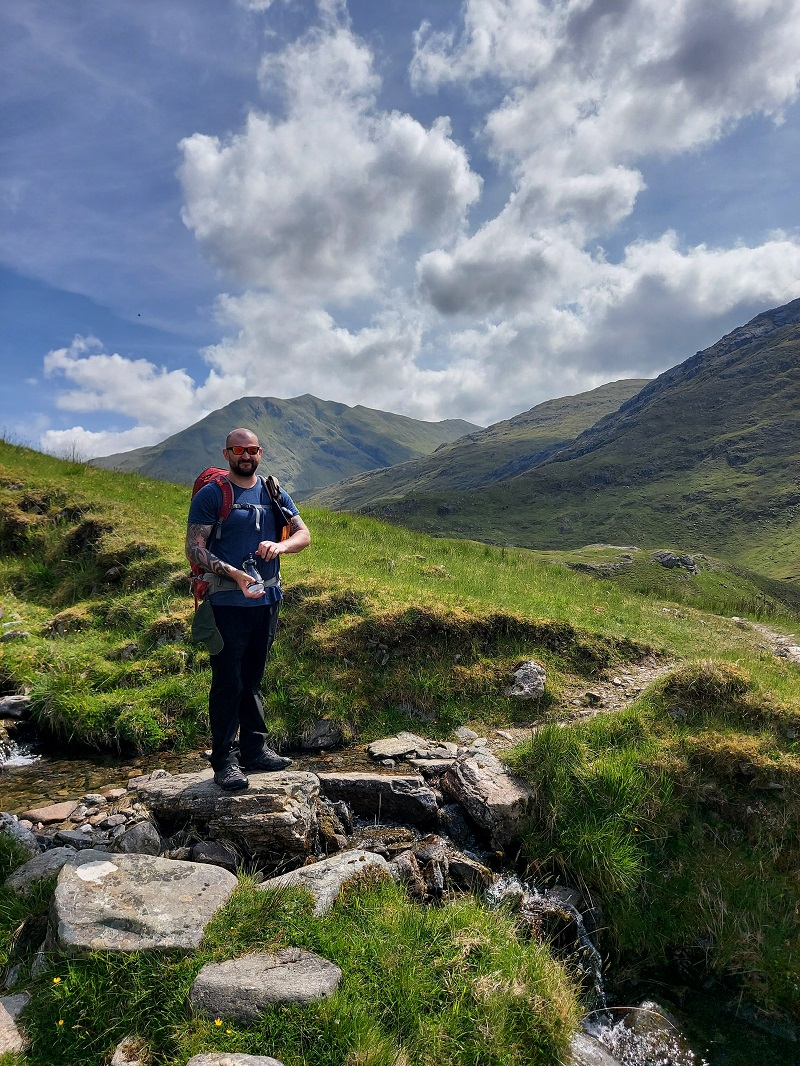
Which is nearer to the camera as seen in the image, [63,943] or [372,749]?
[63,943]

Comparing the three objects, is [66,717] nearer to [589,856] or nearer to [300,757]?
[300,757]

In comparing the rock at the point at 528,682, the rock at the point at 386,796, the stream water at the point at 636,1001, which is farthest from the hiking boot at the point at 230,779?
the rock at the point at 528,682

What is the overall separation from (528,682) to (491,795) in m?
3.72

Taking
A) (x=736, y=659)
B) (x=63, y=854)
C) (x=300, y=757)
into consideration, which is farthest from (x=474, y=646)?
(x=63, y=854)

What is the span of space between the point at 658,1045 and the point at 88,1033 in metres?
6.03

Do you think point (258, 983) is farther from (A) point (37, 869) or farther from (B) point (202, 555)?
(B) point (202, 555)

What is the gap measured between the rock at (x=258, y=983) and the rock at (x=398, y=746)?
15.2 ft

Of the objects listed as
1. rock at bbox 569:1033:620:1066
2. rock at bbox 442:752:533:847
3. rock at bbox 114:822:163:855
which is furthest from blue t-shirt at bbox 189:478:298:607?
rock at bbox 569:1033:620:1066

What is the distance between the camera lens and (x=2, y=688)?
11367mm

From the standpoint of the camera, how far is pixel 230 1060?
14.0 feet

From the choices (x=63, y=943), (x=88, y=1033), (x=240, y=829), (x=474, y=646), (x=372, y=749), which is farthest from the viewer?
(x=474, y=646)

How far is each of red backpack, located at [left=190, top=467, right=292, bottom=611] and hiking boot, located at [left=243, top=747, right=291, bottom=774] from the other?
113 inches

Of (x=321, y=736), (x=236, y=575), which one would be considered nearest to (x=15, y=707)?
(x=321, y=736)

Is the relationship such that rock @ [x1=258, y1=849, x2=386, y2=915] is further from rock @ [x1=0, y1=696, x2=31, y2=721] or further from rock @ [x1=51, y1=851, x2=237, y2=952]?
rock @ [x1=0, y1=696, x2=31, y2=721]
